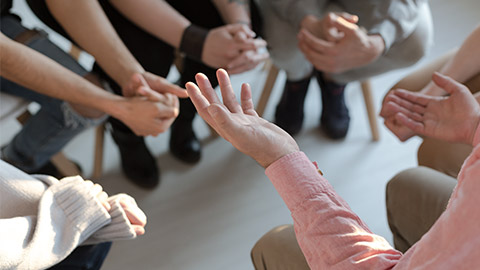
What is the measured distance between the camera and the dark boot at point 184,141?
145cm

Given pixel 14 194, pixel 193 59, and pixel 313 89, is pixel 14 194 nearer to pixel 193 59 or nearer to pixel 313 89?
pixel 193 59

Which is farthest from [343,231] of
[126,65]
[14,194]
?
[126,65]

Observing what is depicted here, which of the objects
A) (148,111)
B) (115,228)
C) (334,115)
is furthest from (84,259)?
(334,115)

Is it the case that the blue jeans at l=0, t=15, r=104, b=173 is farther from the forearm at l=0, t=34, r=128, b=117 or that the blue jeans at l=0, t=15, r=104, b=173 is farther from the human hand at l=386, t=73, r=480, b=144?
the human hand at l=386, t=73, r=480, b=144

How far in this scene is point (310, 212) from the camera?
0.66m

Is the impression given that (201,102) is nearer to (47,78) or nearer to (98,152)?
(47,78)

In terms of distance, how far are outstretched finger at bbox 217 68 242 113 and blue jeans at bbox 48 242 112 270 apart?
0.37 meters

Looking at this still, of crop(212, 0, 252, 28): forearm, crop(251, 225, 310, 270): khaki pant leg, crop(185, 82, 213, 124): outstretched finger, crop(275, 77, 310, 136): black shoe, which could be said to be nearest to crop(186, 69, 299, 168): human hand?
crop(185, 82, 213, 124): outstretched finger

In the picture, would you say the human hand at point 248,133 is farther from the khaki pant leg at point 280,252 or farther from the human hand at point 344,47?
the human hand at point 344,47

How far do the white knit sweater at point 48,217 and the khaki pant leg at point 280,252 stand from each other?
0.79ft

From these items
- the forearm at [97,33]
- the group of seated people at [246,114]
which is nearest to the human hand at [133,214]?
the group of seated people at [246,114]

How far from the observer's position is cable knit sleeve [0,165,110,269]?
702 millimetres

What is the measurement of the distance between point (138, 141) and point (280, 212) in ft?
1.56

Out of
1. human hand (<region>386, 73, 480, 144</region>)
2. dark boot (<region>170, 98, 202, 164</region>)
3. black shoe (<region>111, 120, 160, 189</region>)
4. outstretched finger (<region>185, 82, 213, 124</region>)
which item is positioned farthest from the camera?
dark boot (<region>170, 98, 202, 164</region>)
